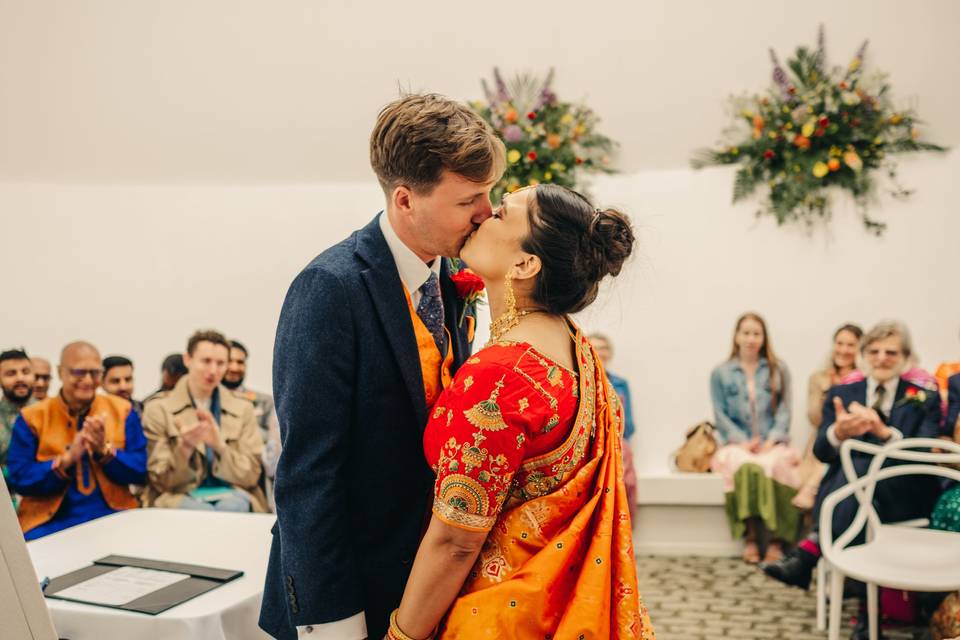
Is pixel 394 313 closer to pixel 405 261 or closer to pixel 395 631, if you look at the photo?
pixel 405 261

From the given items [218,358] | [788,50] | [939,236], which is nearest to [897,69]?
[788,50]

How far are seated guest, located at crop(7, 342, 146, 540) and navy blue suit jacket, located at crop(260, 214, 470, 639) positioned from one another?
2796 millimetres

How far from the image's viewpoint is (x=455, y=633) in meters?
1.53

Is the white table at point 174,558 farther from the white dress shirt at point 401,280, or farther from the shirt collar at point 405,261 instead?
the shirt collar at point 405,261

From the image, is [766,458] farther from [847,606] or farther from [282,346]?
[282,346]

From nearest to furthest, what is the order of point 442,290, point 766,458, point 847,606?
point 442,290, point 847,606, point 766,458

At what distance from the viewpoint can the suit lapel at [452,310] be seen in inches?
74.0

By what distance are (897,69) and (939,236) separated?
1141 millimetres

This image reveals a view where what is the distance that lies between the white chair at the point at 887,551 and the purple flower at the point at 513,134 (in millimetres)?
3155

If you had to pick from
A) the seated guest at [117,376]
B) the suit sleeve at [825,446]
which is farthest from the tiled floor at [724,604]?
the seated guest at [117,376]

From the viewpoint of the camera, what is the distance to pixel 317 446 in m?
1.58

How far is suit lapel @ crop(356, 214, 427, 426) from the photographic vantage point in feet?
5.35

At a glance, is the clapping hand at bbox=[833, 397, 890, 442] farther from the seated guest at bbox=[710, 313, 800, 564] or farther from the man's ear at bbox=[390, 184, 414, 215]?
the man's ear at bbox=[390, 184, 414, 215]

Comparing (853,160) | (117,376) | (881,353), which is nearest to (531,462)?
(881,353)
